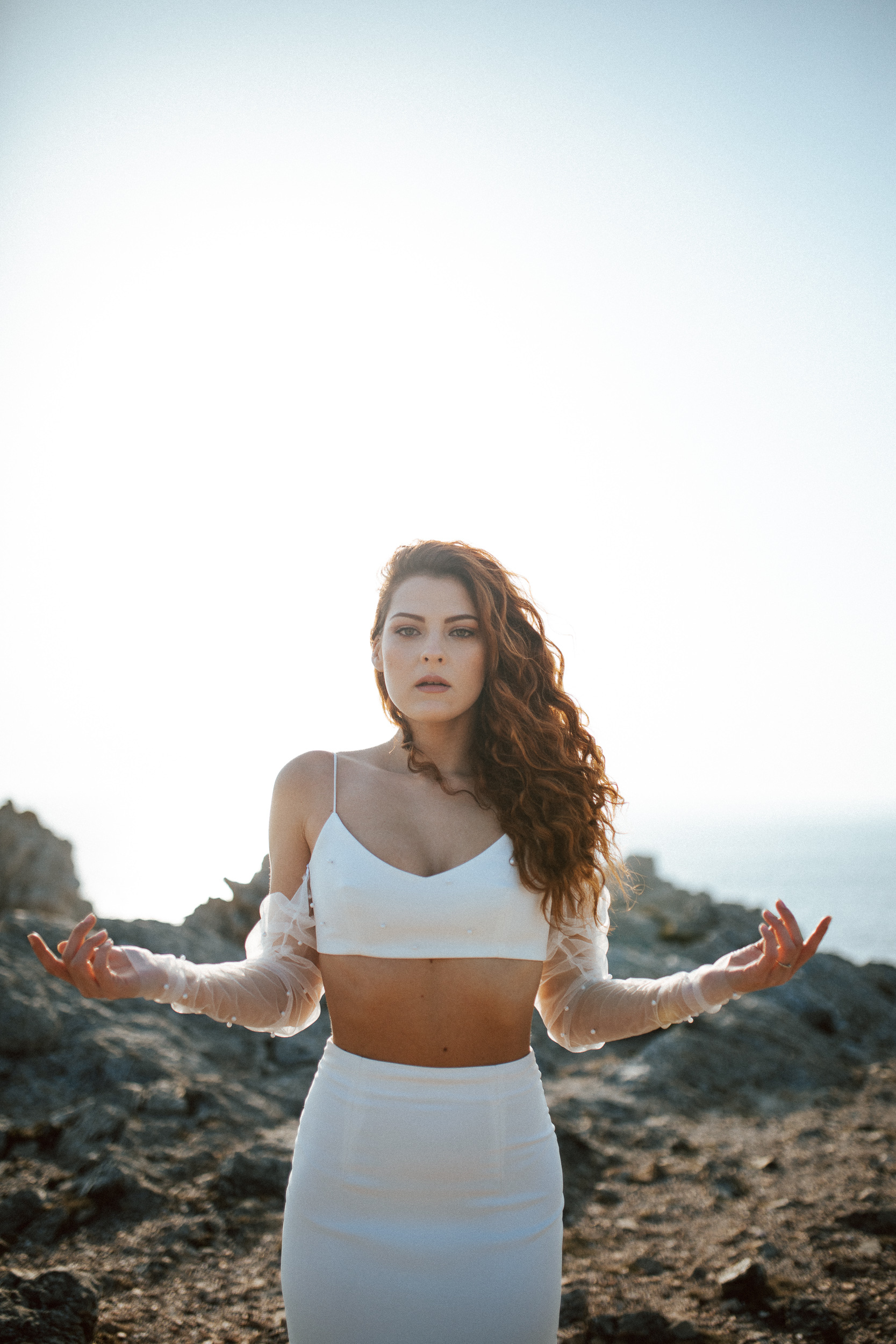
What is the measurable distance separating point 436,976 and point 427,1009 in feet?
0.29

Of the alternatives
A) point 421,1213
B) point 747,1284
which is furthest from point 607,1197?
point 421,1213

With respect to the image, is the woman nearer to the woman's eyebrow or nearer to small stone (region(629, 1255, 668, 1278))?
the woman's eyebrow

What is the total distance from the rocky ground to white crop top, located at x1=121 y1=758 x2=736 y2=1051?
1358 millimetres

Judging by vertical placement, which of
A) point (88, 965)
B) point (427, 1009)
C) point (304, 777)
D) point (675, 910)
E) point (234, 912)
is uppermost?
point (675, 910)

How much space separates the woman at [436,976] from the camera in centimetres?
201

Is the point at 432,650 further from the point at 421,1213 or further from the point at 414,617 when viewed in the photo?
the point at 421,1213

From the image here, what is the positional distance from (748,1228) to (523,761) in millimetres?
2727

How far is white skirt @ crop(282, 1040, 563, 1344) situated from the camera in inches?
77.9

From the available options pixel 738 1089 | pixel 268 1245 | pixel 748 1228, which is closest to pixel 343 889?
pixel 268 1245

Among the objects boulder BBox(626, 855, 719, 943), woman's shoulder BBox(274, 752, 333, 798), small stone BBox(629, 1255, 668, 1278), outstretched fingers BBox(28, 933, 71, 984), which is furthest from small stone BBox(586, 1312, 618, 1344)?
boulder BBox(626, 855, 719, 943)

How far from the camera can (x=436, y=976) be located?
219 centimetres

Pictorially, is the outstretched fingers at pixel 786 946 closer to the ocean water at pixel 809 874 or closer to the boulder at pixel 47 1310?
the ocean water at pixel 809 874

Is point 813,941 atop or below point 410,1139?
atop

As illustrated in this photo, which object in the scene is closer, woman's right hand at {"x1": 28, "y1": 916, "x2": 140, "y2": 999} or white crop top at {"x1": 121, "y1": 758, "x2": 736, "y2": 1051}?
woman's right hand at {"x1": 28, "y1": 916, "x2": 140, "y2": 999}
